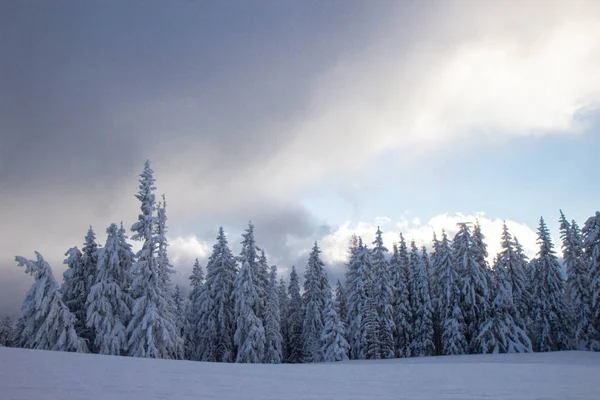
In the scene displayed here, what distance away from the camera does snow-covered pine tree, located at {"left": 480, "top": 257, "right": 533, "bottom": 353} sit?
36688 mm

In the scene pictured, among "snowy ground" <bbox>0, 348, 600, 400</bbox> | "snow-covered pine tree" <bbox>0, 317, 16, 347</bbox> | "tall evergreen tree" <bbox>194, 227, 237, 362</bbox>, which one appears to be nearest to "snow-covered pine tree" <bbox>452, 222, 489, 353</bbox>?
"snowy ground" <bbox>0, 348, 600, 400</bbox>

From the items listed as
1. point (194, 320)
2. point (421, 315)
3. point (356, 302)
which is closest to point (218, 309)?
point (194, 320)

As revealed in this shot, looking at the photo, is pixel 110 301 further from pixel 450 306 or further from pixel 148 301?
pixel 450 306

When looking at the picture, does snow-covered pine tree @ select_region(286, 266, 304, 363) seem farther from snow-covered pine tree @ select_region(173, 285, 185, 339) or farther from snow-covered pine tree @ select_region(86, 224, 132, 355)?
snow-covered pine tree @ select_region(86, 224, 132, 355)

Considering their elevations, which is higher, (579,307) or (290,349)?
(579,307)

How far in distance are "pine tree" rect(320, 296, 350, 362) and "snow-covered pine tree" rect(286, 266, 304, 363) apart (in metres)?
12.5

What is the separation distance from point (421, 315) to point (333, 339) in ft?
51.2

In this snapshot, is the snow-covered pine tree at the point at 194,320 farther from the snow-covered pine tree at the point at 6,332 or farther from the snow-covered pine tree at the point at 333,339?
the snow-covered pine tree at the point at 6,332

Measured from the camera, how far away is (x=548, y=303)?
1783 inches

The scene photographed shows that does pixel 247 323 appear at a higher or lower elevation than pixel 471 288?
lower

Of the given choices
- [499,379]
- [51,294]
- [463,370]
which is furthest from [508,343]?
[51,294]

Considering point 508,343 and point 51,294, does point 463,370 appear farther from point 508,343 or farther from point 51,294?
point 51,294

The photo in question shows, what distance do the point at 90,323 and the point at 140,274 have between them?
4.87 metres

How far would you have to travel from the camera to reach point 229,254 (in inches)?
1695
